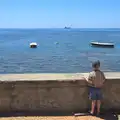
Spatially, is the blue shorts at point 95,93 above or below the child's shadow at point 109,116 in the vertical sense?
above

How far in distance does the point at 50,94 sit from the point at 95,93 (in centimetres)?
91

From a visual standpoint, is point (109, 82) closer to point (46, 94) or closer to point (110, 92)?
point (110, 92)

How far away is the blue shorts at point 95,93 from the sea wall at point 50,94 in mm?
203

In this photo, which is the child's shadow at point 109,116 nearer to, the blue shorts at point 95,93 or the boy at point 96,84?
the boy at point 96,84

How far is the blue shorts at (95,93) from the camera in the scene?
22.2 ft

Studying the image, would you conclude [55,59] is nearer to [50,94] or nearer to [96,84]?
[50,94]

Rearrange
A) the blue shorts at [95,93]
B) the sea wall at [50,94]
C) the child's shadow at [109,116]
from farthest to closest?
1. the sea wall at [50,94]
2. the blue shorts at [95,93]
3. the child's shadow at [109,116]

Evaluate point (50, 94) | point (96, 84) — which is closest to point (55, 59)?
point (50, 94)

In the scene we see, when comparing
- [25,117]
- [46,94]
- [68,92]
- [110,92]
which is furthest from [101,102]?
[25,117]

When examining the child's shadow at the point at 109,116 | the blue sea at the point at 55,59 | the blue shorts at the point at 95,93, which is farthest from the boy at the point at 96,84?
the blue sea at the point at 55,59

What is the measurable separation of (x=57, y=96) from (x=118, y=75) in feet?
4.71

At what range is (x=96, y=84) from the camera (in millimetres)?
6781

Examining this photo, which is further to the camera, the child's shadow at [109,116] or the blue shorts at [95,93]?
the blue shorts at [95,93]

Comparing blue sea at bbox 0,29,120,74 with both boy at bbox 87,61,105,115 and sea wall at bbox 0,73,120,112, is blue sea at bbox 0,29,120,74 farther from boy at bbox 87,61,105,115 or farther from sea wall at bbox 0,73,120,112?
boy at bbox 87,61,105,115
